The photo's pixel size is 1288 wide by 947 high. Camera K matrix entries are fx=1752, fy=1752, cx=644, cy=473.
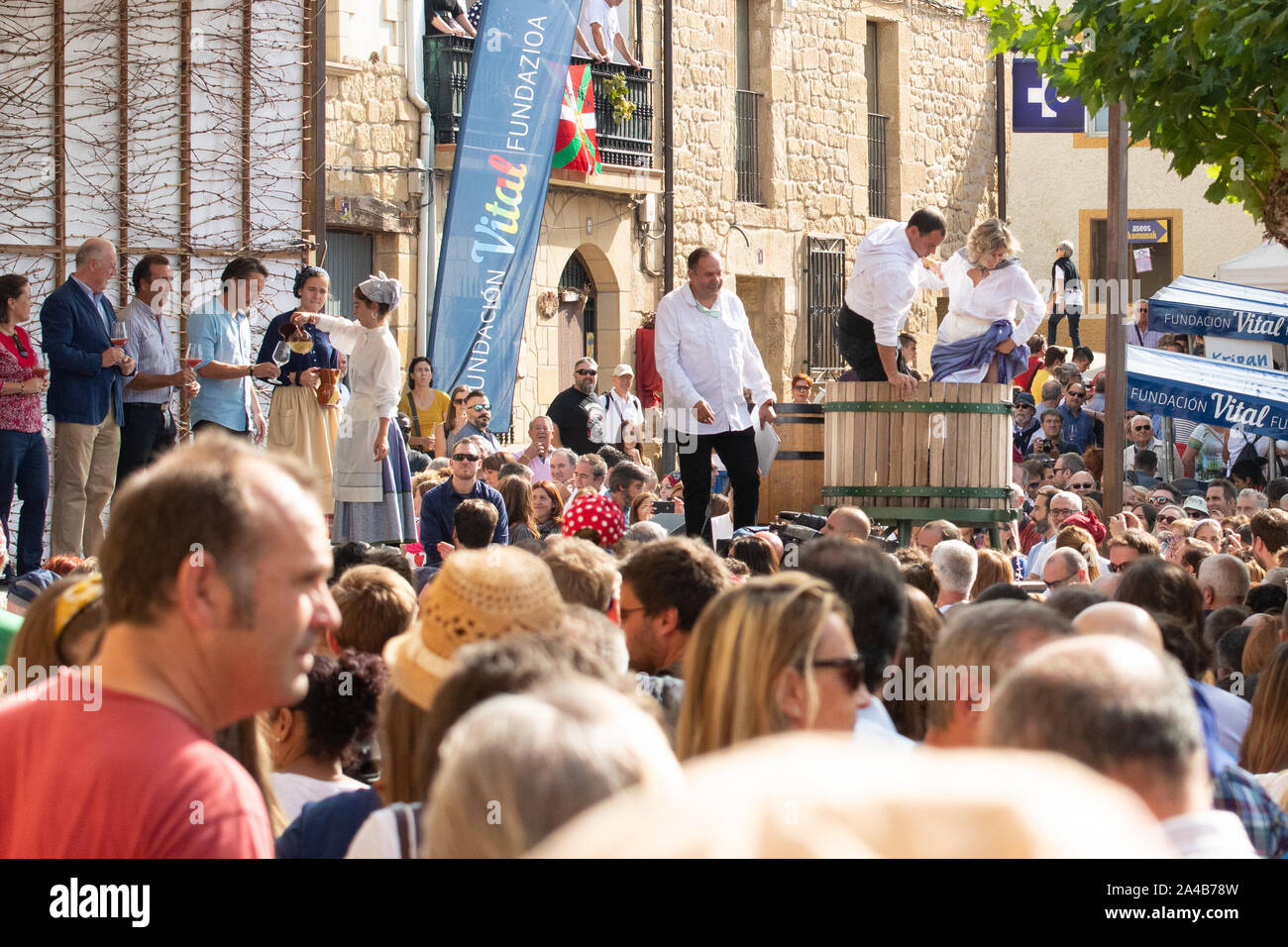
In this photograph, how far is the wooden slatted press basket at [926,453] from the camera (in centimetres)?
975

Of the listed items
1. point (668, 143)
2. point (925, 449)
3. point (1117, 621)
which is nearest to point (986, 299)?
point (925, 449)

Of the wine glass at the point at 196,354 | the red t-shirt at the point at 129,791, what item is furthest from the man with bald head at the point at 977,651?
the wine glass at the point at 196,354

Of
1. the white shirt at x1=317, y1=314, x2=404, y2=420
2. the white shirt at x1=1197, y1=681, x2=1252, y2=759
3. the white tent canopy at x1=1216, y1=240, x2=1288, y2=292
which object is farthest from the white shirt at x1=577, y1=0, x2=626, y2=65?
the white shirt at x1=1197, y1=681, x2=1252, y2=759

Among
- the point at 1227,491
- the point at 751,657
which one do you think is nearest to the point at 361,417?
the point at 751,657

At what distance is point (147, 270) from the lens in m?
9.15

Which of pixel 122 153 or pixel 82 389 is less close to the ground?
pixel 122 153

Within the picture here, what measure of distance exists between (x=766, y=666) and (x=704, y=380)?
667 centimetres

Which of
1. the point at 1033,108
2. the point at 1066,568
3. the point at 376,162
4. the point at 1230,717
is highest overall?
the point at 1033,108

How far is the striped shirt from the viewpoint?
930 centimetres

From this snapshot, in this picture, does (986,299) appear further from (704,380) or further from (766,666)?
(766,666)

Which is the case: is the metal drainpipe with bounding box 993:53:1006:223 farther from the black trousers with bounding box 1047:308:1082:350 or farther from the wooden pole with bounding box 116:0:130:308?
the wooden pole with bounding box 116:0:130:308

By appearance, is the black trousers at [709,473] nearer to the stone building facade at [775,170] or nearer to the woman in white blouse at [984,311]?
the woman in white blouse at [984,311]

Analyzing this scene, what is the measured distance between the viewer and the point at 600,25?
1983cm
